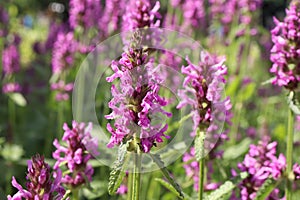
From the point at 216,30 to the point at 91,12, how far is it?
A: 228 centimetres

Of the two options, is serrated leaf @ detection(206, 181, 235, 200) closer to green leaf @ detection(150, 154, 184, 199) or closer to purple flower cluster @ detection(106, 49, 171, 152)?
green leaf @ detection(150, 154, 184, 199)

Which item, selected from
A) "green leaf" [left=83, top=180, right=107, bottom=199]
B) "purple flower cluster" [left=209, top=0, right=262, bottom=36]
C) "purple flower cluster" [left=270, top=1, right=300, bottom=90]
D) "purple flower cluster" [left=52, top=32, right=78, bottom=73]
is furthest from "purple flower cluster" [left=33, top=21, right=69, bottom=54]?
"purple flower cluster" [left=270, top=1, right=300, bottom=90]

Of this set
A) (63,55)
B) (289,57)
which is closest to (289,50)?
(289,57)

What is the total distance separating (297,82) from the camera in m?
2.97

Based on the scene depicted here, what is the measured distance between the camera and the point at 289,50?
2.95m

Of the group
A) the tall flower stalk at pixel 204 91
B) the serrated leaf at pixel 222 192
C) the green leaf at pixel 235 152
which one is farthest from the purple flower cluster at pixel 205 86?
the green leaf at pixel 235 152

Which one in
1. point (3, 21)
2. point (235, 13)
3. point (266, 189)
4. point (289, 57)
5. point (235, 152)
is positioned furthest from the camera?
point (3, 21)

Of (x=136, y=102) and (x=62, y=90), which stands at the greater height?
(x=136, y=102)

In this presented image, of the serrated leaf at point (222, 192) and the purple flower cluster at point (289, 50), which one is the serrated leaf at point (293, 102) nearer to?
the purple flower cluster at point (289, 50)

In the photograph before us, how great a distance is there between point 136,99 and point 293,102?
1.20 metres

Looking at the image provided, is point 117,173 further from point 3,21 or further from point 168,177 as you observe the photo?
point 3,21

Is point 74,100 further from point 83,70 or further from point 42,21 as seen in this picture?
point 42,21

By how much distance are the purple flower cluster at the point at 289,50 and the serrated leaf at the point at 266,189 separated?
584 millimetres

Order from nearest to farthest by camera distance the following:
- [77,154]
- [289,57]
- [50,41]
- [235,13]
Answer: [77,154], [289,57], [235,13], [50,41]
